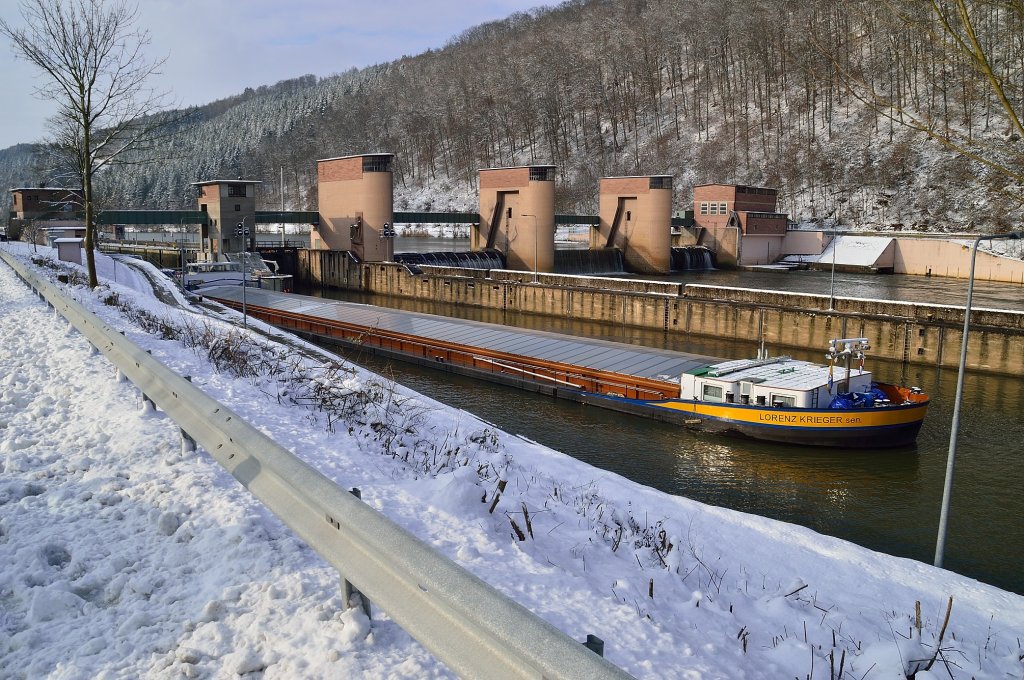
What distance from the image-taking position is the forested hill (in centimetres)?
8412

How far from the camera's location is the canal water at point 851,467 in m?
17.0

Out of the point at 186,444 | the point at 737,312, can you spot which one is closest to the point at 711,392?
the point at 737,312

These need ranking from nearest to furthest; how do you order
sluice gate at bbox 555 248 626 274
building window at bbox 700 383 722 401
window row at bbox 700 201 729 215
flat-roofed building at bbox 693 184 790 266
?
building window at bbox 700 383 722 401 → sluice gate at bbox 555 248 626 274 → flat-roofed building at bbox 693 184 790 266 → window row at bbox 700 201 729 215

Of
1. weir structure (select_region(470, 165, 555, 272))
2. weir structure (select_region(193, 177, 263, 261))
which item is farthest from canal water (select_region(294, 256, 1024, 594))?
weir structure (select_region(193, 177, 263, 261))

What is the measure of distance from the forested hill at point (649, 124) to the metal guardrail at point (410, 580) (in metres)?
57.0

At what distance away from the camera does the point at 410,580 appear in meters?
3.20

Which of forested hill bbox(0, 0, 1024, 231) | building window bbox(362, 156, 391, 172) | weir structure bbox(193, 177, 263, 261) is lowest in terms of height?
weir structure bbox(193, 177, 263, 261)

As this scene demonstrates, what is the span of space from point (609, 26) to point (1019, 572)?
494 feet

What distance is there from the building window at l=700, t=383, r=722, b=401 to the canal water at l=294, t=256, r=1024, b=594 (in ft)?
4.33

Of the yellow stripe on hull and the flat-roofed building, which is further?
the flat-roofed building

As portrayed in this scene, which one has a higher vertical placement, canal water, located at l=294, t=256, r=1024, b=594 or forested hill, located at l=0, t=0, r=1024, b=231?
forested hill, located at l=0, t=0, r=1024, b=231

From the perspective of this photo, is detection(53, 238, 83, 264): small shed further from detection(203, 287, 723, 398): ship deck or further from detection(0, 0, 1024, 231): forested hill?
detection(0, 0, 1024, 231): forested hill

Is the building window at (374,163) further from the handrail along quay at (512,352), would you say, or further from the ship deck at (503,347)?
the handrail along quay at (512,352)

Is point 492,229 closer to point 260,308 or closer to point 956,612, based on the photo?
point 260,308
